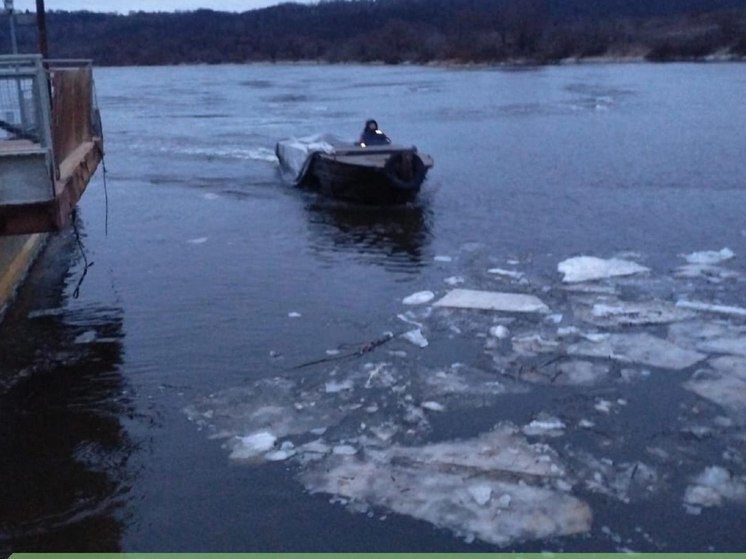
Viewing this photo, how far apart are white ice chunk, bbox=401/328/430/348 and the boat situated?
26.1 feet

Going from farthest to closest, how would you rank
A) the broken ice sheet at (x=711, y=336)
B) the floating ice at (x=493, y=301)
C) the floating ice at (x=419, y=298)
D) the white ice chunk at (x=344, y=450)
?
the floating ice at (x=419, y=298), the floating ice at (x=493, y=301), the broken ice sheet at (x=711, y=336), the white ice chunk at (x=344, y=450)

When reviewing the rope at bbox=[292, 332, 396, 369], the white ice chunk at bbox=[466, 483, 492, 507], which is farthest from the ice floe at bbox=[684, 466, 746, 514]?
the rope at bbox=[292, 332, 396, 369]

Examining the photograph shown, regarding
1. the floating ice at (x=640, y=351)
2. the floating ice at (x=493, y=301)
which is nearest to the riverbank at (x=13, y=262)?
the floating ice at (x=493, y=301)

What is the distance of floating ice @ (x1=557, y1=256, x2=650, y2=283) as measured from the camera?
12.8 metres

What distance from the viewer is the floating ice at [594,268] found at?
12.8 meters

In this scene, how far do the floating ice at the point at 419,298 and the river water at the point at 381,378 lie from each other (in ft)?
0.20

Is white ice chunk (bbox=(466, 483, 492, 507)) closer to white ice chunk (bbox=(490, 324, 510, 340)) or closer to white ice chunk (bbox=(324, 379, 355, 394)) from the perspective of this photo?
white ice chunk (bbox=(324, 379, 355, 394))

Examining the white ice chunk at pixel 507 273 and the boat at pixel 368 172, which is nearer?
the white ice chunk at pixel 507 273

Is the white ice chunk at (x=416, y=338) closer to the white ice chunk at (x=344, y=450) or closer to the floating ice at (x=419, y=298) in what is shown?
the floating ice at (x=419, y=298)

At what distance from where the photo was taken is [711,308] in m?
11.1

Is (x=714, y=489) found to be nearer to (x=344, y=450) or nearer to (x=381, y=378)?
(x=344, y=450)

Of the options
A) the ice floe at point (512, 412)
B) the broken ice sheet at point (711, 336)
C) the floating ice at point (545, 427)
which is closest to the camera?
the ice floe at point (512, 412)

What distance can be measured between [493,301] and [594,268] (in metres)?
2.18

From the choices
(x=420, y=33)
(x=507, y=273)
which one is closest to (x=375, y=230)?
(x=507, y=273)
